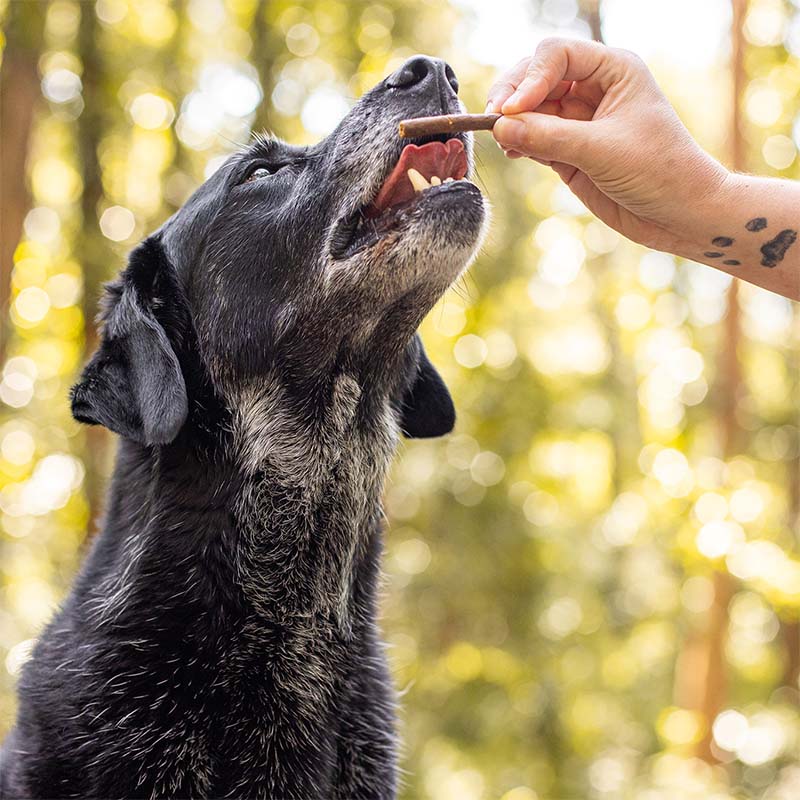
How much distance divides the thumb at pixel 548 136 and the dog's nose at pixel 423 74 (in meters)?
0.40

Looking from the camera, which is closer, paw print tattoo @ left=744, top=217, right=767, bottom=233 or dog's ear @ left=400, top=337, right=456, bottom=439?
paw print tattoo @ left=744, top=217, right=767, bottom=233

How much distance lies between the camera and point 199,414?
279 cm

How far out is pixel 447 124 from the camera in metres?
2.37

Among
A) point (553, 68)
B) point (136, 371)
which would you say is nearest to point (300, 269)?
point (136, 371)

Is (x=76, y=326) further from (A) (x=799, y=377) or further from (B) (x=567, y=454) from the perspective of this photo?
(A) (x=799, y=377)

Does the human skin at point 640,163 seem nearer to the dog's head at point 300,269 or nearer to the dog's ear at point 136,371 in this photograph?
the dog's head at point 300,269

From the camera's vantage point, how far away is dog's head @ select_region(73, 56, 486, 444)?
8.53 feet

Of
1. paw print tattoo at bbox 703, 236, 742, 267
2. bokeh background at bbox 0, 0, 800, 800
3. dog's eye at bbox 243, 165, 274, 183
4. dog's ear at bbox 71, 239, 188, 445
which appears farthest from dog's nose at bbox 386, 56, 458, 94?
bokeh background at bbox 0, 0, 800, 800

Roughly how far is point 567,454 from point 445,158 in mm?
9741

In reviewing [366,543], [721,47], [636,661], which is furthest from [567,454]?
[366,543]

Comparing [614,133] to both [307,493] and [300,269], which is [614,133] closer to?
[300,269]

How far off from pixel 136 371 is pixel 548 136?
1359mm

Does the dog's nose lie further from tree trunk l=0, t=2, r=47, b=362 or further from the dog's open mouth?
tree trunk l=0, t=2, r=47, b=362

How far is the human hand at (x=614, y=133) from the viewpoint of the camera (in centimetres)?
224
